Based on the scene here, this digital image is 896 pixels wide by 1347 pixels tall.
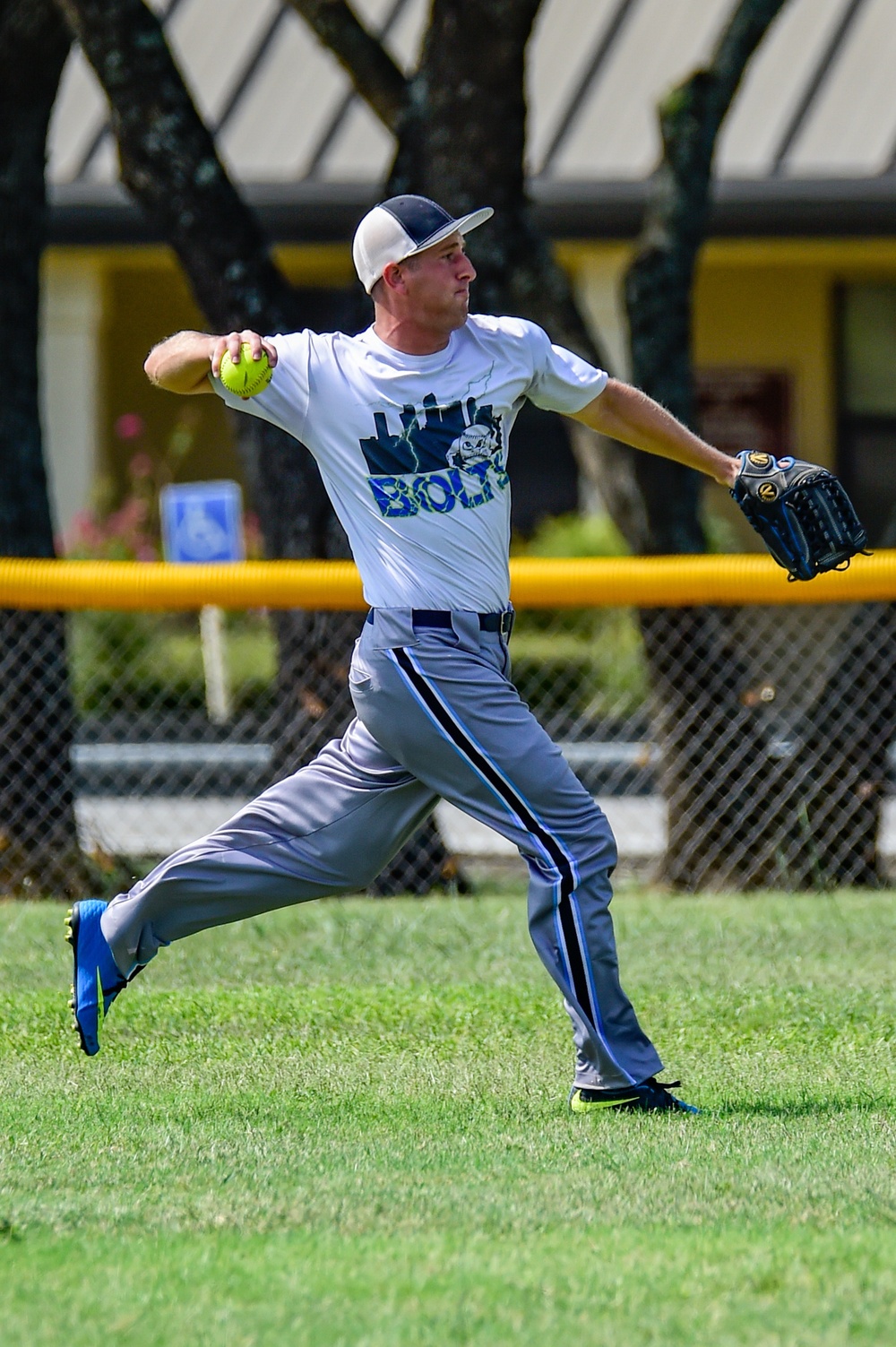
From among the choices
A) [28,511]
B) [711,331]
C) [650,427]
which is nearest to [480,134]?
[28,511]

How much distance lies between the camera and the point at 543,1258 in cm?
305

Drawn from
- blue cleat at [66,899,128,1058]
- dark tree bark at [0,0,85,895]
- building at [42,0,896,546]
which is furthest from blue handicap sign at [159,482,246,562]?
blue cleat at [66,899,128,1058]

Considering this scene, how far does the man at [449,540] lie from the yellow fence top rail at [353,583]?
9.57 ft

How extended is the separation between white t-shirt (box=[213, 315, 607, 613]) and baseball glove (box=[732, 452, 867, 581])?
57 centimetres

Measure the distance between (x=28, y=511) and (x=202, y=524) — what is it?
3.87 metres

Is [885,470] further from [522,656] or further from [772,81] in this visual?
[522,656]

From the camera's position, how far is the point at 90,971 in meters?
4.39

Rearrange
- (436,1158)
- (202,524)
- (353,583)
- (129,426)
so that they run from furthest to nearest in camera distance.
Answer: (129,426) < (202,524) < (353,583) < (436,1158)

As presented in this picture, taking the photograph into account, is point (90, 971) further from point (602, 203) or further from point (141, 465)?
point (141, 465)

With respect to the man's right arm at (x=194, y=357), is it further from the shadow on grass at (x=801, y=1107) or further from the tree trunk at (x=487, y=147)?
the tree trunk at (x=487, y=147)

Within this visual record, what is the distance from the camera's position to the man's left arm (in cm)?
429

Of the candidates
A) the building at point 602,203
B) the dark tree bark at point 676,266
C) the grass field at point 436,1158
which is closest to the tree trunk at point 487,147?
the dark tree bark at point 676,266

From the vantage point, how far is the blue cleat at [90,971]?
4395mm

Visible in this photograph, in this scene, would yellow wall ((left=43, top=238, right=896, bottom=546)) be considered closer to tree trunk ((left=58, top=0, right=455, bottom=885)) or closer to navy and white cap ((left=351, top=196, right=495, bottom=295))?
tree trunk ((left=58, top=0, right=455, bottom=885))
